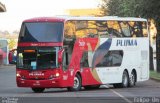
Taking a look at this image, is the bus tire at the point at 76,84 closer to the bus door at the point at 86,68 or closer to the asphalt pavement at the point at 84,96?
the bus door at the point at 86,68

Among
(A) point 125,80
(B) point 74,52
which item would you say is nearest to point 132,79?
(A) point 125,80

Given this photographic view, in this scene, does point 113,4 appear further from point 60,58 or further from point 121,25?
point 60,58

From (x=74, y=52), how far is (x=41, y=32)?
6.23ft

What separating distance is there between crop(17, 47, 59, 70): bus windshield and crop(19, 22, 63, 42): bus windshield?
0.46 m

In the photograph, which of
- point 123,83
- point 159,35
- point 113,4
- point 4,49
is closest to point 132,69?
point 123,83

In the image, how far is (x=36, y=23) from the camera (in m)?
29.7

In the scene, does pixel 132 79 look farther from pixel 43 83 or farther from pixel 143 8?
pixel 143 8

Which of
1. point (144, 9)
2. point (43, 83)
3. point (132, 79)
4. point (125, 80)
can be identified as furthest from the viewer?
point (144, 9)

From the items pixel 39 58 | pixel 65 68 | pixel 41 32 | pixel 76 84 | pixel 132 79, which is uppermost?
pixel 41 32

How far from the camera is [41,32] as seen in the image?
29.2m

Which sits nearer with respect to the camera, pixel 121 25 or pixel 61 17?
pixel 61 17

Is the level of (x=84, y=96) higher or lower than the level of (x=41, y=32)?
lower

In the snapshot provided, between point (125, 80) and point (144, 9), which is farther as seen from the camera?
point (144, 9)

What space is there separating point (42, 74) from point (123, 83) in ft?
21.4
